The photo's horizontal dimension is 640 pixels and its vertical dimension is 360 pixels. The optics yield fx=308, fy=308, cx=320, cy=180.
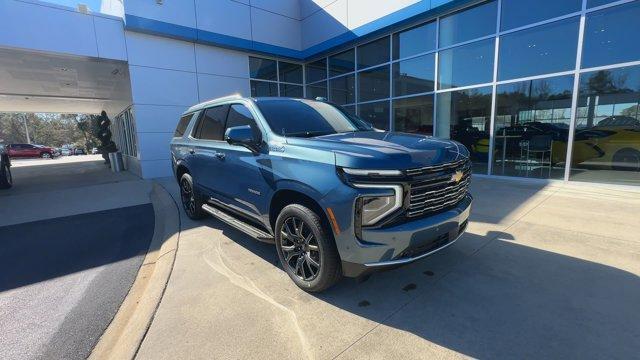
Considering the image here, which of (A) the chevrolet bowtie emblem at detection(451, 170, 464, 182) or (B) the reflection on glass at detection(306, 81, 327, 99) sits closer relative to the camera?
(A) the chevrolet bowtie emblem at detection(451, 170, 464, 182)

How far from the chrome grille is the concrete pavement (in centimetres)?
84

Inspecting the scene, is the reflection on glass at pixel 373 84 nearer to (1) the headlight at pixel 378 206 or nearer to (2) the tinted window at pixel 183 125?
(2) the tinted window at pixel 183 125

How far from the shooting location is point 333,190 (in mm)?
2537

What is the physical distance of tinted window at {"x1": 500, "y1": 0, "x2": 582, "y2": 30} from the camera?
291 inches

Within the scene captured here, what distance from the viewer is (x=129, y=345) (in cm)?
238

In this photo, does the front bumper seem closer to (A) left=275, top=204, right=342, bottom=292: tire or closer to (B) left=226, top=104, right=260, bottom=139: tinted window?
(A) left=275, top=204, right=342, bottom=292: tire

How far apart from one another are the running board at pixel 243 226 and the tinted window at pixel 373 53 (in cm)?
962

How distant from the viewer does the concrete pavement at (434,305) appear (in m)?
2.25

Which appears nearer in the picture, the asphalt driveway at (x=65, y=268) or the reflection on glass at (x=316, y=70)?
the asphalt driveway at (x=65, y=268)

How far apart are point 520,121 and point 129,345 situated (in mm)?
9834

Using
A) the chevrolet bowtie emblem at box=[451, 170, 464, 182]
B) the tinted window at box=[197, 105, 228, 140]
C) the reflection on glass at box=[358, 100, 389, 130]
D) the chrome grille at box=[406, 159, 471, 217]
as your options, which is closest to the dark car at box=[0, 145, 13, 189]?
the tinted window at box=[197, 105, 228, 140]

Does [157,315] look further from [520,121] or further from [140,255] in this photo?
[520,121]

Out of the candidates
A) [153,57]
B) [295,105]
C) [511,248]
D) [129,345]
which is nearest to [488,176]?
[511,248]

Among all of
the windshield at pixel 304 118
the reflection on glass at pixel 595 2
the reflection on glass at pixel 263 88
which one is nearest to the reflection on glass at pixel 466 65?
the reflection on glass at pixel 595 2
